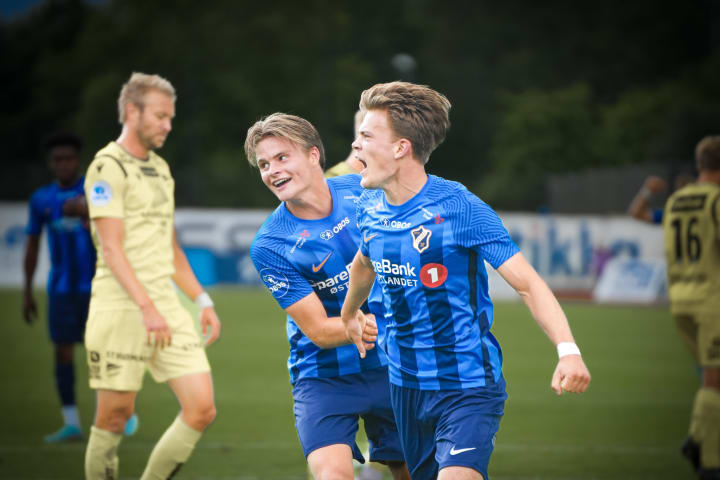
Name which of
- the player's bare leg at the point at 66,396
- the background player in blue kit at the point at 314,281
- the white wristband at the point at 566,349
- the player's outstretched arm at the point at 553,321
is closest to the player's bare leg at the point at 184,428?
the background player in blue kit at the point at 314,281

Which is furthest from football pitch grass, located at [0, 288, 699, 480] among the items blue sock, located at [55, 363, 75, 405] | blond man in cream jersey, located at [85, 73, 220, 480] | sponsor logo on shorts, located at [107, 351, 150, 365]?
sponsor logo on shorts, located at [107, 351, 150, 365]

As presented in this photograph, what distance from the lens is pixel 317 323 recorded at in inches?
182

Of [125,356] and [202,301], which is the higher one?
[202,301]

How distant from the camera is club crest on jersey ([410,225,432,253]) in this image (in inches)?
160

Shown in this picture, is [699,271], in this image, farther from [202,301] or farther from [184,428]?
[184,428]

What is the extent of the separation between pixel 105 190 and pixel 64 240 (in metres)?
3.46

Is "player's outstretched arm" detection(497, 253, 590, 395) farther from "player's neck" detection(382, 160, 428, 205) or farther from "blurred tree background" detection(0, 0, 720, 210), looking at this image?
"blurred tree background" detection(0, 0, 720, 210)

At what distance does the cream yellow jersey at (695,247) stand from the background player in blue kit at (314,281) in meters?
3.27

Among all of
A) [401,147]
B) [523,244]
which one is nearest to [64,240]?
[401,147]

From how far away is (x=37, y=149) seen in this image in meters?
51.8

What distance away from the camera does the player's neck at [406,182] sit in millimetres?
4219

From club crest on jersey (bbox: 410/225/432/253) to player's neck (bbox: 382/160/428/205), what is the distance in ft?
0.60

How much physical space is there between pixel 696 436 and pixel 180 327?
11.8 feet

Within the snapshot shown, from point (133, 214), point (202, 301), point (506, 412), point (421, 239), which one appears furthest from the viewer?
point (506, 412)
